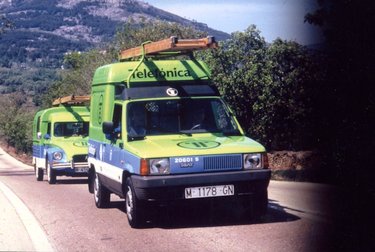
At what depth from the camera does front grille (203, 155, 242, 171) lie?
9.44 metres

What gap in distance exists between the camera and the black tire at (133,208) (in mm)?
9586

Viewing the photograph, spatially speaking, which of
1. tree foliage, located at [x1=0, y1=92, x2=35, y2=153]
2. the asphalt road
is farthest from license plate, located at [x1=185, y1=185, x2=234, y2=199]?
tree foliage, located at [x1=0, y1=92, x2=35, y2=153]

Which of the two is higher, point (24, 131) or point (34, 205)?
point (34, 205)

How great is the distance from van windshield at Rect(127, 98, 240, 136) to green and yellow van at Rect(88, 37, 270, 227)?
17 millimetres

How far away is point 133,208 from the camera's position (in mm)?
9680

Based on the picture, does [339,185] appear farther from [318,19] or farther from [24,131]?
[24,131]

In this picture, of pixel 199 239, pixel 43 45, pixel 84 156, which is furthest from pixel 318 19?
pixel 43 45

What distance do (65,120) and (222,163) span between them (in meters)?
13.5

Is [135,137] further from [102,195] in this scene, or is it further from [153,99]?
[102,195]

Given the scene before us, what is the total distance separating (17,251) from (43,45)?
182 m

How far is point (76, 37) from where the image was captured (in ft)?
655

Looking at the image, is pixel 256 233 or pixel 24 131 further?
pixel 24 131

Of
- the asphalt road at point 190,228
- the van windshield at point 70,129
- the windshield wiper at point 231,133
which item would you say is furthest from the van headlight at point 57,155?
the windshield wiper at point 231,133

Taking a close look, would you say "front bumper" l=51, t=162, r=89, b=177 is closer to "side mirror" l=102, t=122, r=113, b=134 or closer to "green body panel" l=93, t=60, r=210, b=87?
"green body panel" l=93, t=60, r=210, b=87
